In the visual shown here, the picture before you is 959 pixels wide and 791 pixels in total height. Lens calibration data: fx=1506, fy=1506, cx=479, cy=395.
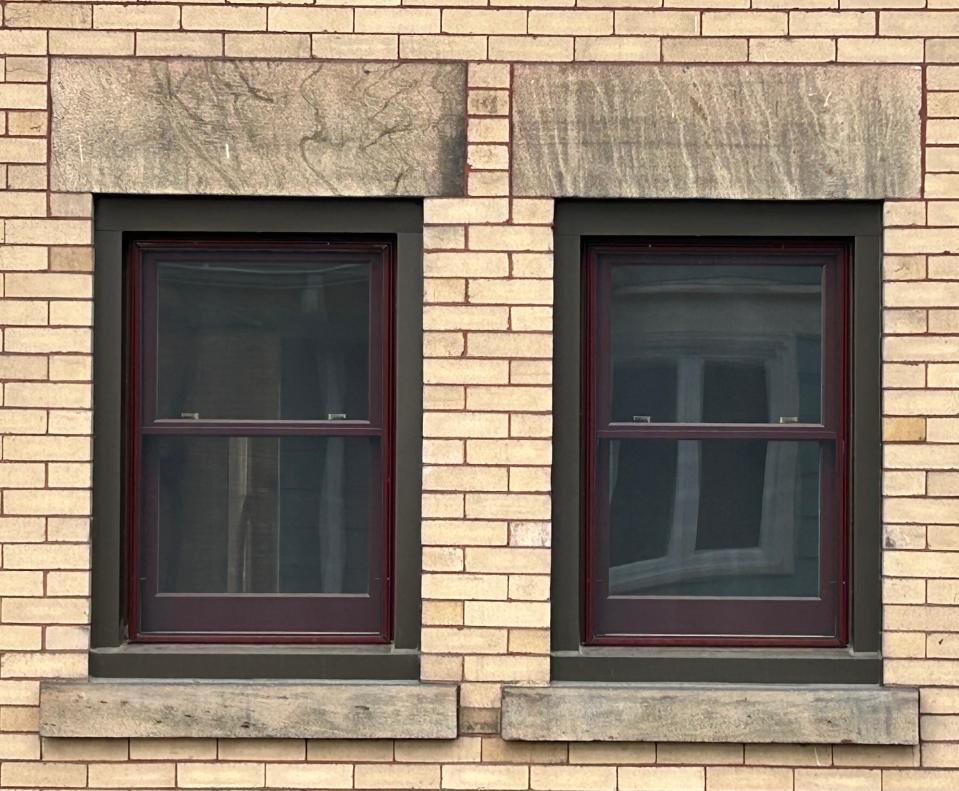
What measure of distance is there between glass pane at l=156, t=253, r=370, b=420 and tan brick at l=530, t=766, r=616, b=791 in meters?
1.49

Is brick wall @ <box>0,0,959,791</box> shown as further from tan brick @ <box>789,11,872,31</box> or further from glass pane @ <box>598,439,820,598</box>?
glass pane @ <box>598,439,820,598</box>

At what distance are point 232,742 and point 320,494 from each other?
3.15 ft

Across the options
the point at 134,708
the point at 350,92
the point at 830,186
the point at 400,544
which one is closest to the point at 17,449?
the point at 134,708

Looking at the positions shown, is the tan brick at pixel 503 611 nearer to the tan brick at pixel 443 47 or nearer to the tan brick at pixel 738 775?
the tan brick at pixel 738 775

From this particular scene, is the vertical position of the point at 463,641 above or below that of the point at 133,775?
above

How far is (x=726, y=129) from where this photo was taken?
5.44m

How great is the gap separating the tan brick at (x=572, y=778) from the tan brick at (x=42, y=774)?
1654 mm

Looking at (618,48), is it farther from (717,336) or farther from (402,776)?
(402,776)

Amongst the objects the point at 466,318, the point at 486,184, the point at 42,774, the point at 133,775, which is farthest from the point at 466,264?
the point at 42,774

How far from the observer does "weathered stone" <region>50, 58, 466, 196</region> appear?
17.9 ft

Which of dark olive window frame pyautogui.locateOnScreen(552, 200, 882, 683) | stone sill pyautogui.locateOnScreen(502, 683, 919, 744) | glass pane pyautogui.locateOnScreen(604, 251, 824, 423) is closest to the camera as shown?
stone sill pyautogui.locateOnScreen(502, 683, 919, 744)

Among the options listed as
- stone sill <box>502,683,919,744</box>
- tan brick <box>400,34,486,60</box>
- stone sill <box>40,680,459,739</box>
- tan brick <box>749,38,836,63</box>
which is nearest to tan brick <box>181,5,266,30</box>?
tan brick <box>400,34,486,60</box>

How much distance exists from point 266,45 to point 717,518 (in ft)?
7.92

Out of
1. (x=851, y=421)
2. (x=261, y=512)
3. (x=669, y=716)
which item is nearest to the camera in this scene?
(x=669, y=716)
